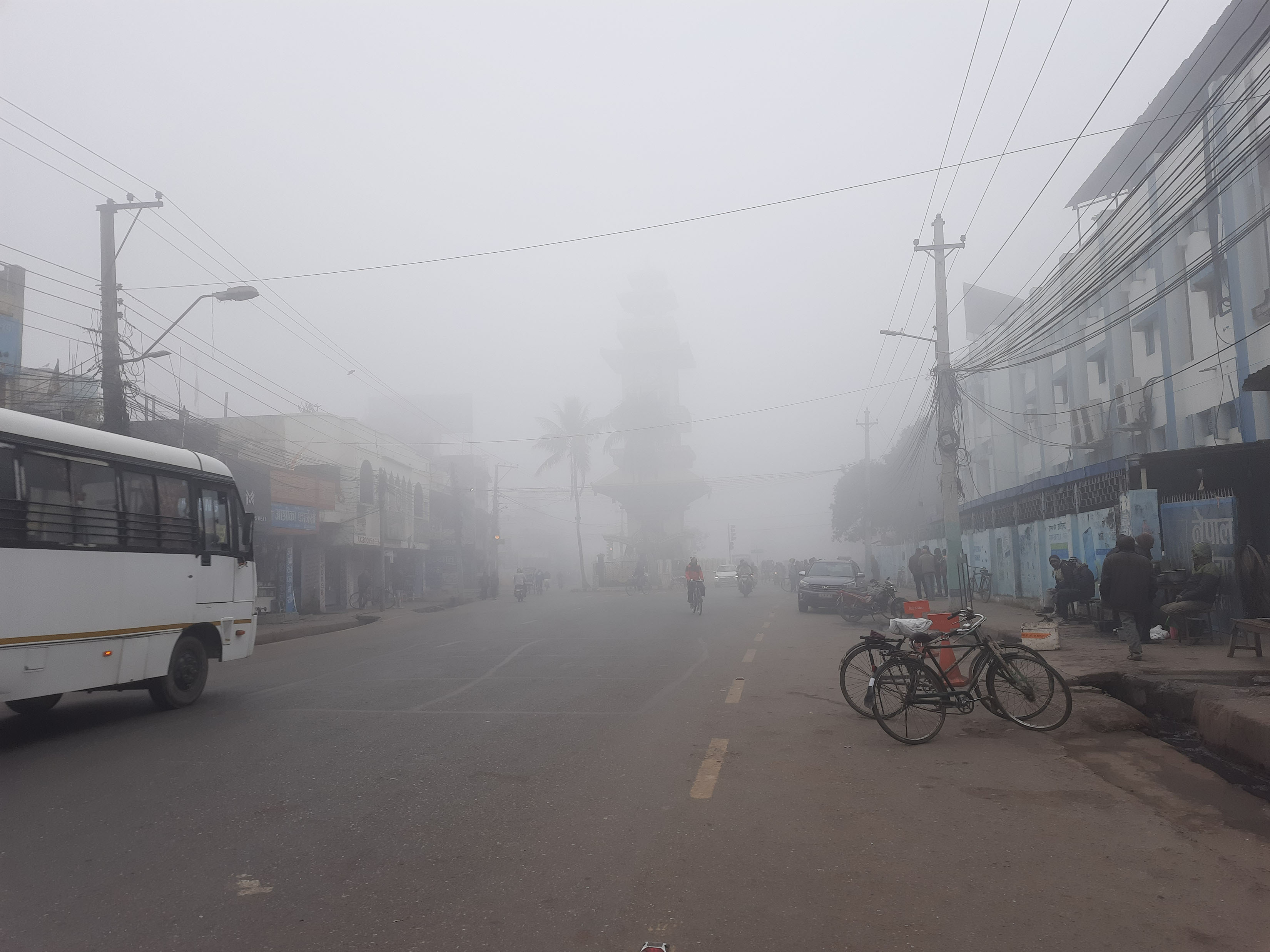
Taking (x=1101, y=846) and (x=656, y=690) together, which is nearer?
(x=1101, y=846)

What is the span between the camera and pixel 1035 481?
22688 millimetres

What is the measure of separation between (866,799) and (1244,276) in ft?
71.2

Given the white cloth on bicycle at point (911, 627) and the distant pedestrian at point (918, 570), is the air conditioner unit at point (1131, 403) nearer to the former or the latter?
Result: the distant pedestrian at point (918, 570)

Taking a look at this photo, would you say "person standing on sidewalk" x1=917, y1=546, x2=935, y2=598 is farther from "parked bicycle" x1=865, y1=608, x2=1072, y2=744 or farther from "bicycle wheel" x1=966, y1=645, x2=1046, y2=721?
"bicycle wheel" x1=966, y1=645, x2=1046, y2=721

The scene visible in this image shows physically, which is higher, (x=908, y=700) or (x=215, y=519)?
(x=215, y=519)

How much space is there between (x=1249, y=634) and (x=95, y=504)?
14575 millimetres

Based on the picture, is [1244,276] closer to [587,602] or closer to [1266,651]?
[1266,651]

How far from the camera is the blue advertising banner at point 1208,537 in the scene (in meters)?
13.9

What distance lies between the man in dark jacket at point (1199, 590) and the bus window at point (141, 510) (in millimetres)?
13735

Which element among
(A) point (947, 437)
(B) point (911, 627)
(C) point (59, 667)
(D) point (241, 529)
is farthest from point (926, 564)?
(C) point (59, 667)

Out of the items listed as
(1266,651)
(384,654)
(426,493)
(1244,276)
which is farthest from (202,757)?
(426,493)

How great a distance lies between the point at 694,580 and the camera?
25.2 metres

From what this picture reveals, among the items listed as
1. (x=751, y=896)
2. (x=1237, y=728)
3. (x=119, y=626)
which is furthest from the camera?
(x=119, y=626)

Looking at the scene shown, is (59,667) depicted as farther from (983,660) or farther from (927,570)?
(927,570)
